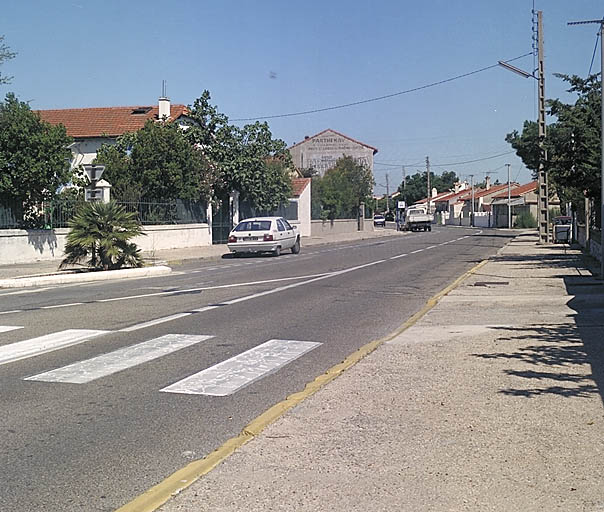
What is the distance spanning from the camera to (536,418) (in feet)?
20.9

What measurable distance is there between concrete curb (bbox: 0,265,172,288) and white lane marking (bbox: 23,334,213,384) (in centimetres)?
994

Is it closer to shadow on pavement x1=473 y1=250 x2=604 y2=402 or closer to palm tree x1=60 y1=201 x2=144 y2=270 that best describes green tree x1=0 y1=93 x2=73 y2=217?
palm tree x1=60 y1=201 x2=144 y2=270

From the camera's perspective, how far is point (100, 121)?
5203cm

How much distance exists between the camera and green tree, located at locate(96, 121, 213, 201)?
1390 inches

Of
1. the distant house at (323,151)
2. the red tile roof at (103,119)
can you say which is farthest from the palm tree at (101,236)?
the distant house at (323,151)

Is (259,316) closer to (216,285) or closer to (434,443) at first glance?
(216,285)

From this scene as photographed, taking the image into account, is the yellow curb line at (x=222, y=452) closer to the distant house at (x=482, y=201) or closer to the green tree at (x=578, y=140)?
the green tree at (x=578, y=140)

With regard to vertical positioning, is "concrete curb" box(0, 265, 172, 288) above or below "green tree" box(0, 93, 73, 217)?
below

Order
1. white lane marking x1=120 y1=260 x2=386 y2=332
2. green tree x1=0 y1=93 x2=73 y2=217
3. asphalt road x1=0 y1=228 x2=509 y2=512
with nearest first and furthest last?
asphalt road x1=0 y1=228 x2=509 y2=512 < white lane marking x1=120 y1=260 x2=386 y2=332 < green tree x1=0 y1=93 x2=73 y2=217

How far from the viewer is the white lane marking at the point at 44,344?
9.66m

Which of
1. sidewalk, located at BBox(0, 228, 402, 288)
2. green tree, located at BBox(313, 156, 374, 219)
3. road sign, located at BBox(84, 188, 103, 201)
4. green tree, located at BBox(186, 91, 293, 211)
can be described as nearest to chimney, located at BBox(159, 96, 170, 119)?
green tree, located at BBox(186, 91, 293, 211)

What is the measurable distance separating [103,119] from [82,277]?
33.4 meters

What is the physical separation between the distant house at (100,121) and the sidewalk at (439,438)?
39.3m

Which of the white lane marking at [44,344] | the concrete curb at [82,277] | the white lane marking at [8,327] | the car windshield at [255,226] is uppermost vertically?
the car windshield at [255,226]
